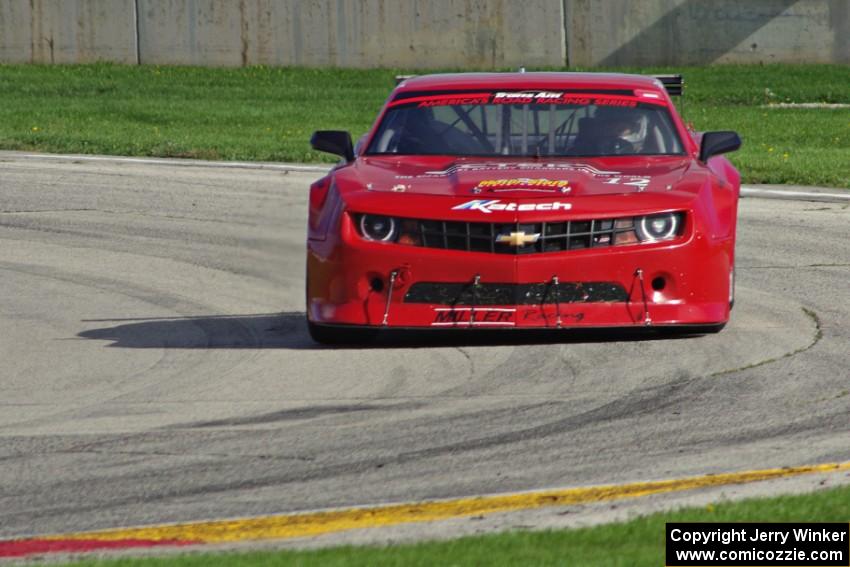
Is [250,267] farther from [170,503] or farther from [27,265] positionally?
[170,503]

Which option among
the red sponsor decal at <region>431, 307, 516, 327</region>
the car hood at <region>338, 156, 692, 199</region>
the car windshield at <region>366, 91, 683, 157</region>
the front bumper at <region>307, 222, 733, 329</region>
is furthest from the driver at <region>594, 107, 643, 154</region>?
the red sponsor decal at <region>431, 307, 516, 327</region>

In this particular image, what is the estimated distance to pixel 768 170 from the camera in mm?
17984

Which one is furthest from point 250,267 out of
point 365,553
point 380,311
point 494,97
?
point 365,553

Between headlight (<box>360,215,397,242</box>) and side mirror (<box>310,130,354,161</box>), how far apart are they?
1.24 m

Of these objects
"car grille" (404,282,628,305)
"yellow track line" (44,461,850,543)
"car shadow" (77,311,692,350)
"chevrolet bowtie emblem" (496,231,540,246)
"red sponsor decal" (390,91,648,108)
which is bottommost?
"car shadow" (77,311,692,350)

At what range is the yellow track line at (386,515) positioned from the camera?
5.29m

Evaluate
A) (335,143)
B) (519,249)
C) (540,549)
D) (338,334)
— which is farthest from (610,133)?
(540,549)

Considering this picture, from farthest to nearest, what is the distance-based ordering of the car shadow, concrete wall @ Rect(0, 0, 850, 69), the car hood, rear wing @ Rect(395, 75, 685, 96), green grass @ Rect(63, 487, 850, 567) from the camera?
concrete wall @ Rect(0, 0, 850, 69)
rear wing @ Rect(395, 75, 685, 96)
the car shadow
the car hood
green grass @ Rect(63, 487, 850, 567)

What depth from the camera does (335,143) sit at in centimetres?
967

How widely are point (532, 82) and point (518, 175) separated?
1377mm

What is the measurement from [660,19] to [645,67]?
1013mm

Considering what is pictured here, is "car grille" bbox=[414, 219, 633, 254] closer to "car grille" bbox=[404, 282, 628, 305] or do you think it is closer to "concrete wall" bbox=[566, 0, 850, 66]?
"car grille" bbox=[404, 282, 628, 305]

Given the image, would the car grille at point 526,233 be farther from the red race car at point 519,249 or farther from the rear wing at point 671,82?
the rear wing at point 671,82

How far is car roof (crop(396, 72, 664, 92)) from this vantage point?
994cm
